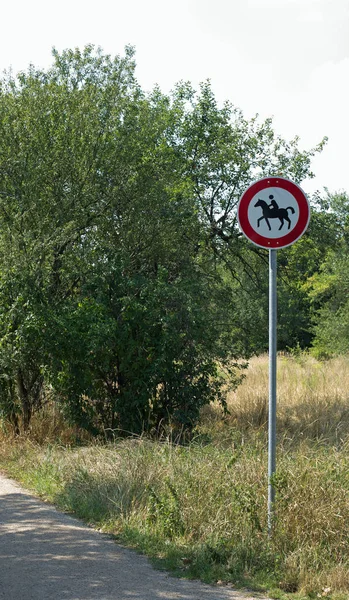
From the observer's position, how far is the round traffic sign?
254 inches

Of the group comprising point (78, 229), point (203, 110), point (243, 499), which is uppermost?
point (203, 110)

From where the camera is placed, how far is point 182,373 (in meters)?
11.9

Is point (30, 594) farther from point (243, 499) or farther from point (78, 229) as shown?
point (78, 229)

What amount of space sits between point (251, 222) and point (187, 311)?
5320 millimetres

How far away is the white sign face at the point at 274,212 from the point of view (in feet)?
21.2

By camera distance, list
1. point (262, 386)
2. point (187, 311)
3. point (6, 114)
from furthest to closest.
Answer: point (262, 386) → point (6, 114) → point (187, 311)

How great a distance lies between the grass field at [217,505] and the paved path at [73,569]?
23 cm

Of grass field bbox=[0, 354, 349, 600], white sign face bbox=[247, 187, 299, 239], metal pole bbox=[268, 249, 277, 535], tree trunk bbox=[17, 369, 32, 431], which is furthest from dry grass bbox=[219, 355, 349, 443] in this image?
white sign face bbox=[247, 187, 299, 239]

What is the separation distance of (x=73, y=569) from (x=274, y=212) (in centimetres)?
341

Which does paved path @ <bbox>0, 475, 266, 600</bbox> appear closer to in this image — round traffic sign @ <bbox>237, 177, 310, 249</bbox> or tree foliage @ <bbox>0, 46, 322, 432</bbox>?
round traffic sign @ <bbox>237, 177, 310, 249</bbox>

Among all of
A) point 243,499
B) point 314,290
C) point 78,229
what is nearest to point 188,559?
point 243,499

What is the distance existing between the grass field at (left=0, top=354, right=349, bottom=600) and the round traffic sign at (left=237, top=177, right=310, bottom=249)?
208 cm

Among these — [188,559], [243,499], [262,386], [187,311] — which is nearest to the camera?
[188,559]

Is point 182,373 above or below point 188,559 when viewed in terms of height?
above
